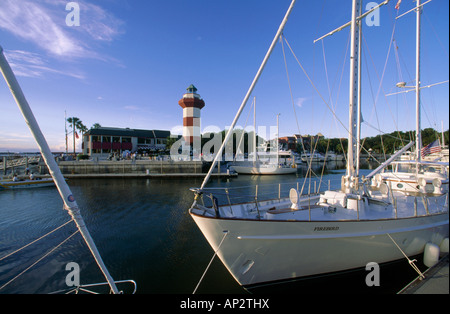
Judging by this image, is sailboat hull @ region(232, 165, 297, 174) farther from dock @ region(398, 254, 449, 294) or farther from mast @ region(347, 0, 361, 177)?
dock @ region(398, 254, 449, 294)

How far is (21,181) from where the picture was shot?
2345 centimetres

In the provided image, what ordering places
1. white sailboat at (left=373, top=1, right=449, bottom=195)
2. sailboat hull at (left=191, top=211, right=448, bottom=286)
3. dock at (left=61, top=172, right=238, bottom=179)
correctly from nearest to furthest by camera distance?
1. sailboat hull at (left=191, top=211, right=448, bottom=286)
2. white sailboat at (left=373, top=1, right=449, bottom=195)
3. dock at (left=61, top=172, right=238, bottom=179)

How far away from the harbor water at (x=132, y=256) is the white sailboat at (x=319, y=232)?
670 millimetres

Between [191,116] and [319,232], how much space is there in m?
40.9

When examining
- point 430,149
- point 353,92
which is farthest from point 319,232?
point 430,149

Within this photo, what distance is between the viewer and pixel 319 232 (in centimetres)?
585

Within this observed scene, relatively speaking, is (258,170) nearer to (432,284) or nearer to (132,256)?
(132,256)

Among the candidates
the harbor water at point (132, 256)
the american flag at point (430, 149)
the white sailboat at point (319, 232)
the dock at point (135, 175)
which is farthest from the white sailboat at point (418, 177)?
the dock at point (135, 175)

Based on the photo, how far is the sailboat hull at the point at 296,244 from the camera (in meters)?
5.57

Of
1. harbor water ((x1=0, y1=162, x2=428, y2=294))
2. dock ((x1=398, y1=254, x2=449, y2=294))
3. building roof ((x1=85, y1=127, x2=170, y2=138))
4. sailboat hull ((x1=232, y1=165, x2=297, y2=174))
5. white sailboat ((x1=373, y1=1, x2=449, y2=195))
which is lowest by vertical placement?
harbor water ((x1=0, y1=162, x2=428, y2=294))

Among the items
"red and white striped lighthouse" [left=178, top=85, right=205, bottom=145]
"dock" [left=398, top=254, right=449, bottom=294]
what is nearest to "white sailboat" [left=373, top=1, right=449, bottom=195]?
"dock" [left=398, top=254, right=449, bottom=294]

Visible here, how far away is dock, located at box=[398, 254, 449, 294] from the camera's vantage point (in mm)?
4531
